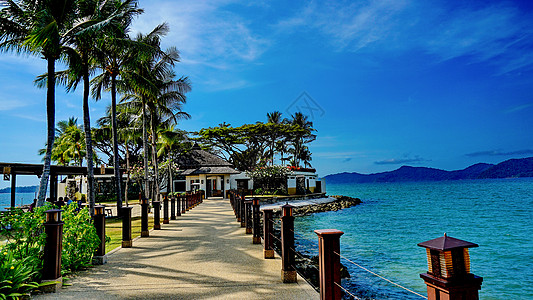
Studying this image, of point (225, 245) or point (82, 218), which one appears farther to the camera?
point (225, 245)

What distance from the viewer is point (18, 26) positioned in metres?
10.2

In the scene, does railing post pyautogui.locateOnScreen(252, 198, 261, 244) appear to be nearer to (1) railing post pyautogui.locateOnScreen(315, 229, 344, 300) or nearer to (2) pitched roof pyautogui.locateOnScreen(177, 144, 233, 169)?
(1) railing post pyautogui.locateOnScreen(315, 229, 344, 300)

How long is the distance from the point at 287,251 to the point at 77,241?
11.0ft

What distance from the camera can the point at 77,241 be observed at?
5.55 metres

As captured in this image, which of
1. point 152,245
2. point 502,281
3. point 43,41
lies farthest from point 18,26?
point 502,281

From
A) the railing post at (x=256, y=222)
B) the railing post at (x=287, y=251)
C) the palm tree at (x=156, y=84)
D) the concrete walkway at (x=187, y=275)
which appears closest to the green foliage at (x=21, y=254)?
the concrete walkway at (x=187, y=275)

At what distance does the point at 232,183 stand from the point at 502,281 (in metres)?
27.6

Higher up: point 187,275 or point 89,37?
point 89,37

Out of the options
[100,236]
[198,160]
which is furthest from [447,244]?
[198,160]

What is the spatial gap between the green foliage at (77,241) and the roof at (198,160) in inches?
1401

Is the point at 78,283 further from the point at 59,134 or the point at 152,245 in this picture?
the point at 59,134

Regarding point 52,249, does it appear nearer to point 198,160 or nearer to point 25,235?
point 25,235

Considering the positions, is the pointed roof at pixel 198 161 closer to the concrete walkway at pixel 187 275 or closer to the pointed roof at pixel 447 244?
the concrete walkway at pixel 187 275

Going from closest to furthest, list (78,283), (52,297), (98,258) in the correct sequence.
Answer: (52,297)
(78,283)
(98,258)
